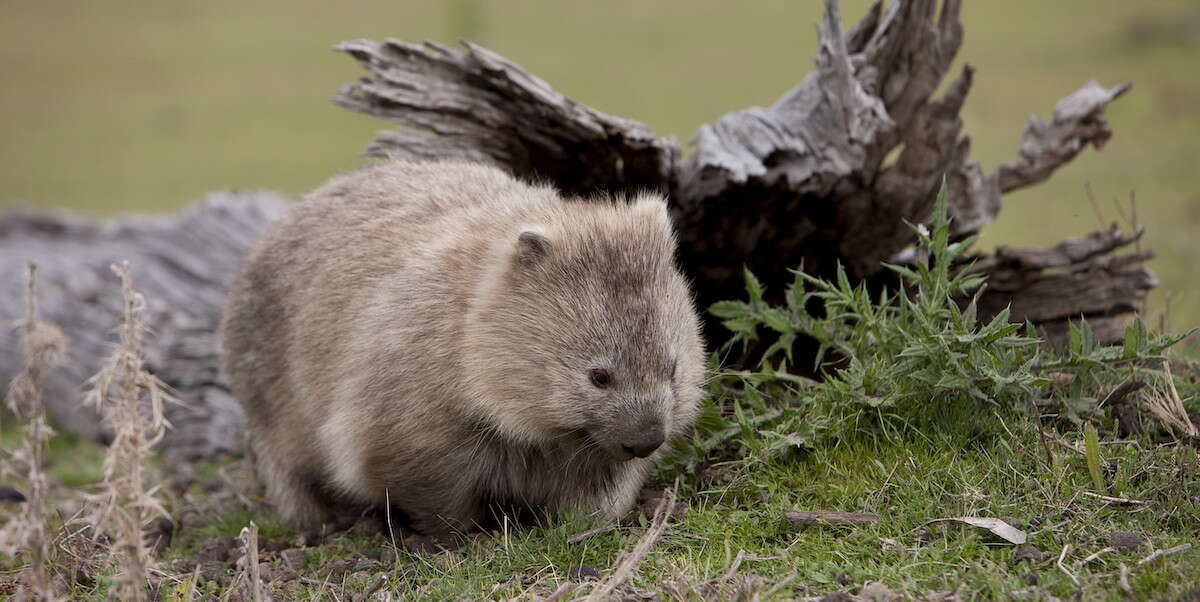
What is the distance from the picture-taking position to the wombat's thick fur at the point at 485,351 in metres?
4.50

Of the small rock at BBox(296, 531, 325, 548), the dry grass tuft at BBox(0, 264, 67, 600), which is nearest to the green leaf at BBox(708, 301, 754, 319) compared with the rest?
the small rock at BBox(296, 531, 325, 548)

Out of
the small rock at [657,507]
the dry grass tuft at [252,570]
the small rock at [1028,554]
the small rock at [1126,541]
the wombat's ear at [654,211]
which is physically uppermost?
the wombat's ear at [654,211]

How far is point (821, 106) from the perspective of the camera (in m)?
6.07

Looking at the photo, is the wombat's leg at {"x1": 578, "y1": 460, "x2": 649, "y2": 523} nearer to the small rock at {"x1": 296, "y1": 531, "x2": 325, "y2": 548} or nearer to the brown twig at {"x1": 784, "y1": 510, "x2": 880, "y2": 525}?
the brown twig at {"x1": 784, "y1": 510, "x2": 880, "y2": 525}

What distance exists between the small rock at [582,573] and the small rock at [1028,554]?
5.13 ft

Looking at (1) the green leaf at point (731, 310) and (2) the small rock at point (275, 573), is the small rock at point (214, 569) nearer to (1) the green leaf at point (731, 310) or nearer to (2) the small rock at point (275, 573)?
(2) the small rock at point (275, 573)

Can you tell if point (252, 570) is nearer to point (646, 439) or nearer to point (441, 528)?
point (441, 528)

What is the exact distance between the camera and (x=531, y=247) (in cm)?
463

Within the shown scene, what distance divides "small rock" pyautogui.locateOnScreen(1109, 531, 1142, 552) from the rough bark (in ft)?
8.10

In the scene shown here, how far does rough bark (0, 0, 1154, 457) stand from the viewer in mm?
5938

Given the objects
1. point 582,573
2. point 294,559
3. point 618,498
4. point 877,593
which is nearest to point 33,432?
point 294,559

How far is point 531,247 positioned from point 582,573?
1.38 m

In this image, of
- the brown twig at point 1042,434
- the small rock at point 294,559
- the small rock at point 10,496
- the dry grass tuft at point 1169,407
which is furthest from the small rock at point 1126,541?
the small rock at point 10,496

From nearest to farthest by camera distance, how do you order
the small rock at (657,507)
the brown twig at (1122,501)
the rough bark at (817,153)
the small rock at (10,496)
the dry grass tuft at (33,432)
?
1. the dry grass tuft at (33,432)
2. the brown twig at (1122,501)
3. the small rock at (657,507)
4. the rough bark at (817,153)
5. the small rock at (10,496)
